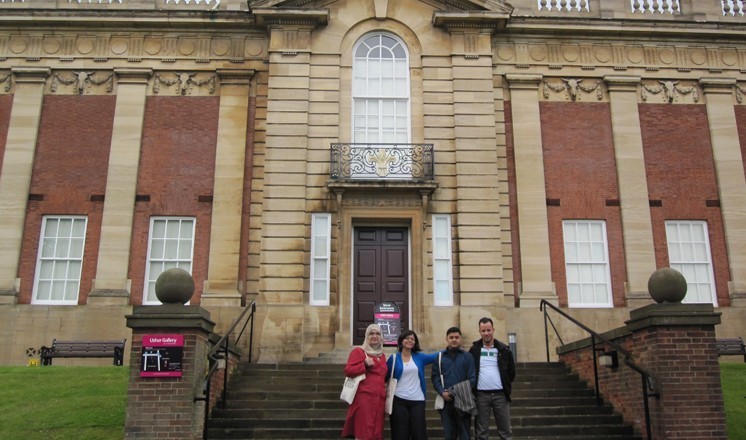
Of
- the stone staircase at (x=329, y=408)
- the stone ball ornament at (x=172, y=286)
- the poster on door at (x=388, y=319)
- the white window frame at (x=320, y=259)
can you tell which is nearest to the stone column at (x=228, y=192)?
the white window frame at (x=320, y=259)

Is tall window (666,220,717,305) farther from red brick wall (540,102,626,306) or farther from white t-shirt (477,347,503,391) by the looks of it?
white t-shirt (477,347,503,391)

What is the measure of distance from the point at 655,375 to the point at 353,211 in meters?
8.15

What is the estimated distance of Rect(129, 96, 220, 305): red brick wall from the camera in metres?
16.6

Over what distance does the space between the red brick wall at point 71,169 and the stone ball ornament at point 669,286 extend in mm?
12450

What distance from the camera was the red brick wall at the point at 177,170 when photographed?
16594mm

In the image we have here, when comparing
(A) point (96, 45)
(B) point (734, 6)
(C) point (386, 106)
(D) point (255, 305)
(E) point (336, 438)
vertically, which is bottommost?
(E) point (336, 438)

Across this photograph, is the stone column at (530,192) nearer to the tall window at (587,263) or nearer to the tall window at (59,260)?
the tall window at (587,263)

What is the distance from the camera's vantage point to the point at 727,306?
55.2ft

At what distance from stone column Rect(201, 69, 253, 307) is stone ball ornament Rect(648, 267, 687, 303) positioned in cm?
945

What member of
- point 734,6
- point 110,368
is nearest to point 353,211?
point 110,368

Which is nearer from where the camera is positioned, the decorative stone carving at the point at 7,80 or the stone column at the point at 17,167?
the stone column at the point at 17,167

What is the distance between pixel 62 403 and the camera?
1081 centimetres

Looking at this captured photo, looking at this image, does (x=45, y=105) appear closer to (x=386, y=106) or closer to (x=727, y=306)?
(x=386, y=106)

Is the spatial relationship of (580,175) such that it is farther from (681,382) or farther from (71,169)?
(71,169)
